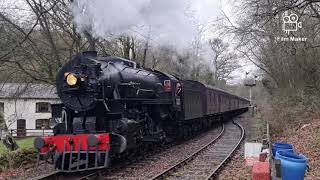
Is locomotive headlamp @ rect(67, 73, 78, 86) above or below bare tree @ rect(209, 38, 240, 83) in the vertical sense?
below

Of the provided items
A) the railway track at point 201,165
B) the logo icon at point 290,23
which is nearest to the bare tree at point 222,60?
the logo icon at point 290,23

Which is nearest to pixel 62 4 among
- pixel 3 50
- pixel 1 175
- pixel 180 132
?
pixel 3 50

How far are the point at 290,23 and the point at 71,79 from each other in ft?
44.7

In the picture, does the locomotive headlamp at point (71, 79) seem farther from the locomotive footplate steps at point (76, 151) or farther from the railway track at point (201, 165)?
the railway track at point (201, 165)

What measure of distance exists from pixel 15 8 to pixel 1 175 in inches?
323

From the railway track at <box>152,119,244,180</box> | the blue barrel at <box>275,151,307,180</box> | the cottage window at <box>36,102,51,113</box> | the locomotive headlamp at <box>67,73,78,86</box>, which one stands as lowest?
the railway track at <box>152,119,244,180</box>

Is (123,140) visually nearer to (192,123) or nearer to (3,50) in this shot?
(3,50)

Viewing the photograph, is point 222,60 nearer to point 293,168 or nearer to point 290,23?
point 290,23

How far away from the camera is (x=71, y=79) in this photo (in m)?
9.93

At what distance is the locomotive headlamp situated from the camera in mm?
9883

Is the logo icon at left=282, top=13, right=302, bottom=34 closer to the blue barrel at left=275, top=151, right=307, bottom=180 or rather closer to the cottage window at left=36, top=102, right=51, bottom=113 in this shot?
the blue barrel at left=275, top=151, right=307, bottom=180

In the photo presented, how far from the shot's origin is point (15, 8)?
16797 mm

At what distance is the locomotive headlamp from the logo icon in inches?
505

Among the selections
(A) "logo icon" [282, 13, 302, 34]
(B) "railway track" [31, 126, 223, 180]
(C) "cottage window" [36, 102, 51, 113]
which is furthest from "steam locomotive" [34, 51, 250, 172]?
(C) "cottage window" [36, 102, 51, 113]
